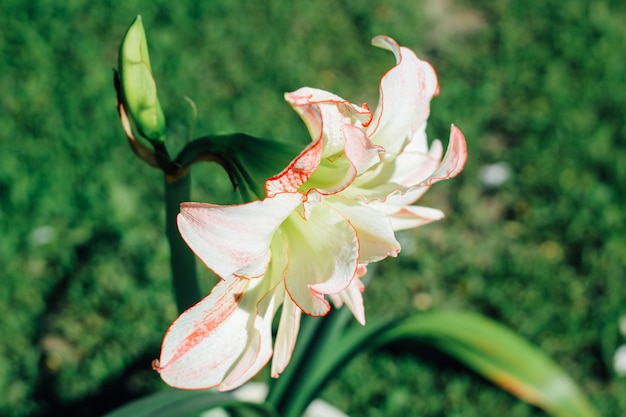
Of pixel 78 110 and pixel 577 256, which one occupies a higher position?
pixel 78 110

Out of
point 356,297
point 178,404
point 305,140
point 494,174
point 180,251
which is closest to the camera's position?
point 356,297

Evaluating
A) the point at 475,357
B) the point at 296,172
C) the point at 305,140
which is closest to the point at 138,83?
the point at 296,172

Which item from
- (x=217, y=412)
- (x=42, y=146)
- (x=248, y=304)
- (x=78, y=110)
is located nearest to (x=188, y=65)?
(x=78, y=110)

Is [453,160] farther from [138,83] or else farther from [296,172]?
[138,83]

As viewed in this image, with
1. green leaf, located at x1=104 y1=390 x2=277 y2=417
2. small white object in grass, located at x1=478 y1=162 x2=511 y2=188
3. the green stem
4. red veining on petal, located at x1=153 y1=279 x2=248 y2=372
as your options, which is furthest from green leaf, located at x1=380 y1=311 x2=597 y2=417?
small white object in grass, located at x1=478 y1=162 x2=511 y2=188

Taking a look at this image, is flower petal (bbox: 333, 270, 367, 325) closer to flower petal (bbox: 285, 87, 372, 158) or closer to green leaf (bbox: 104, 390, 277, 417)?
flower petal (bbox: 285, 87, 372, 158)

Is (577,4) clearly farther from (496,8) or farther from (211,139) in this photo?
(211,139)

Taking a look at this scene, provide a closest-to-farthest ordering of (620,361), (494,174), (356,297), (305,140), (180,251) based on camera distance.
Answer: (356,297) → (180,251) → (620,361) → (494,174) → (305,140)
